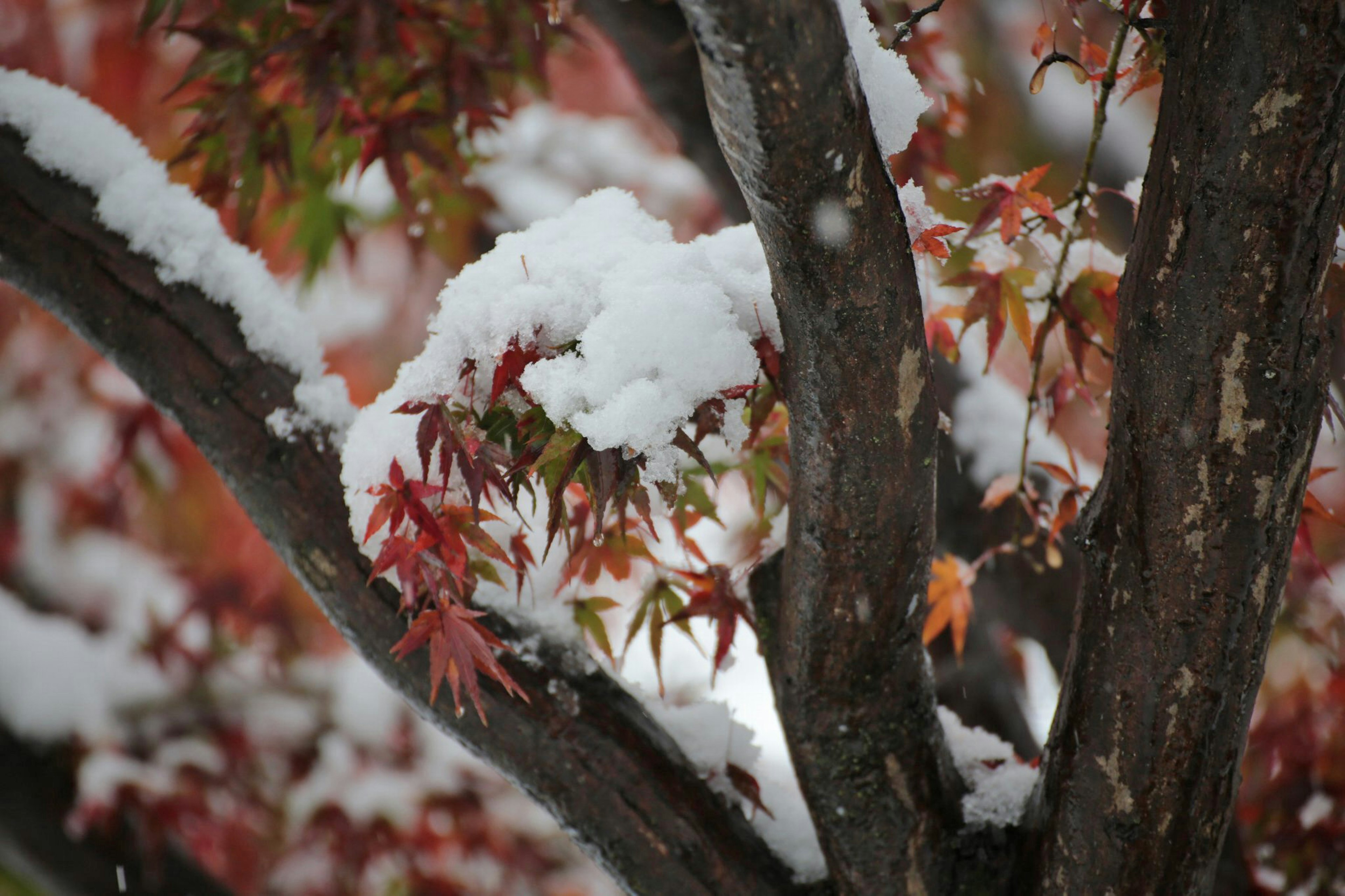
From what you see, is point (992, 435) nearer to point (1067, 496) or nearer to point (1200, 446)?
point (1067, 496)

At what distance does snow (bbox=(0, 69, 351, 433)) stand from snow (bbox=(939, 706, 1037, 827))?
745 millimetres

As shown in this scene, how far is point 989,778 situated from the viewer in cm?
92

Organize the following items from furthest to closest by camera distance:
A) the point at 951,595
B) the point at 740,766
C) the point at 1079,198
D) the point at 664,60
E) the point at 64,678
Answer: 1. the point at 64,678
2. the point at 664,60
3. the point at 951,595
4. the point at 740,766
5. the point at 1079,198

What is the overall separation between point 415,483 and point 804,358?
334 mm

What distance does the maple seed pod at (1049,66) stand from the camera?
27.6 inches

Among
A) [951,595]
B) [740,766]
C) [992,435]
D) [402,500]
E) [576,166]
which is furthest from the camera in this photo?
[576,166]

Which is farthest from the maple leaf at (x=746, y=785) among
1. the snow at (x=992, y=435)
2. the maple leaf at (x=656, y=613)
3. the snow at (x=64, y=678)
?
the snow at (x=64, y=678)

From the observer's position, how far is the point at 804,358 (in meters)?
0.65

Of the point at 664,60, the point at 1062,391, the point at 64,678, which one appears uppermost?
the point at 664,60

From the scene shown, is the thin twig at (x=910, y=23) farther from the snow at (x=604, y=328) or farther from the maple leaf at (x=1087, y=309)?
the maple leaf at (x=1087, y=309)

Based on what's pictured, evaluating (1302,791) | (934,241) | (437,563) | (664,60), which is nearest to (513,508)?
(437,563)

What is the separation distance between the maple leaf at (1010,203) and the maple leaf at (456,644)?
571 millimetres

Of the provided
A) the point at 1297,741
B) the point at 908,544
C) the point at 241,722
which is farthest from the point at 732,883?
the point at 241,722

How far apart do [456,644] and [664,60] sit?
3.44ft
